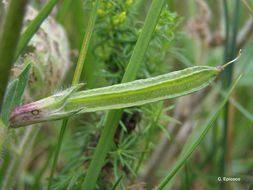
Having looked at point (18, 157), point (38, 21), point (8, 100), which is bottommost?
point (8, 100)

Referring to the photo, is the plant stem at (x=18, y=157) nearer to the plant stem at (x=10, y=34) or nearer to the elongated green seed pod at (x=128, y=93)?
the elongated green seed pod at (x=128, y=93)

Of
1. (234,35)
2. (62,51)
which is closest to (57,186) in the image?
(62,51)

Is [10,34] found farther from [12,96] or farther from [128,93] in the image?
[128,93]

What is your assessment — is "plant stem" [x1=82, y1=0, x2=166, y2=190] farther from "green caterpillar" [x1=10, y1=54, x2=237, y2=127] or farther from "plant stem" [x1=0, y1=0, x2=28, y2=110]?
"plant stem" [x1=0, y1=0, x2=28, y2=110]

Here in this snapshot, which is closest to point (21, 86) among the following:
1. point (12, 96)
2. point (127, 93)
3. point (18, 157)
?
point (12, 96)

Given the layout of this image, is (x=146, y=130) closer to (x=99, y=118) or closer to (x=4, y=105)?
A: (x=99, y=118)

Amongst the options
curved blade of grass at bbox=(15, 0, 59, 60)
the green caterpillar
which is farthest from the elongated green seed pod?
curved blade of grass at bbox=(15, 0, 59, 60)
